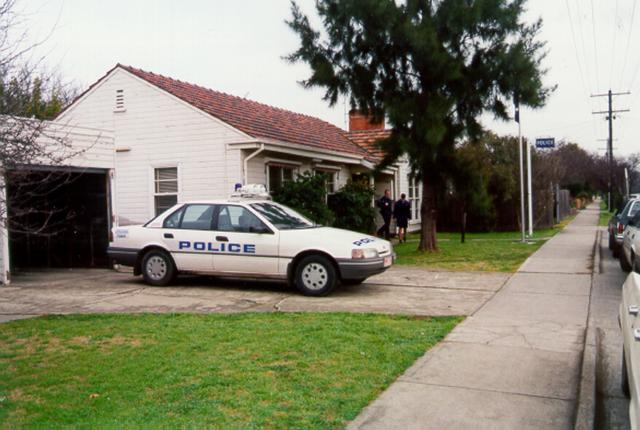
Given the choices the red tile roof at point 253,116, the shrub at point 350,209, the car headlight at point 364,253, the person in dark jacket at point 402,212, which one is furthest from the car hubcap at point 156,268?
the person in dark jacket at point 402,212

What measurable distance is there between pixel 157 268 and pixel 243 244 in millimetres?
1870

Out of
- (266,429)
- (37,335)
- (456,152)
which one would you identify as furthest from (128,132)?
(266,429)

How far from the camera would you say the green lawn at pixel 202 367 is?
441 cm

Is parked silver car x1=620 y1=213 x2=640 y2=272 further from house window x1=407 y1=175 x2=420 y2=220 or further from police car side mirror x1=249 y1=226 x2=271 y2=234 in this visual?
house window x1=407 y1=175 x2=420 y2=220

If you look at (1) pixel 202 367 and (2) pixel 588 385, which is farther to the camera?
(1) pixel 202 367

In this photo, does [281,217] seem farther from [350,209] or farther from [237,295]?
[350,209]

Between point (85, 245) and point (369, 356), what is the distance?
10.1 metres

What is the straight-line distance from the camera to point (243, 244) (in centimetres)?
1005

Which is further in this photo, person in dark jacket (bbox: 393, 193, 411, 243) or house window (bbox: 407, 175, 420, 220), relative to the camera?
house window (bbox: 407, 175, 420, 220)

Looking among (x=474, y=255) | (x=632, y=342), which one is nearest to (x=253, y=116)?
(x=474, y=255)

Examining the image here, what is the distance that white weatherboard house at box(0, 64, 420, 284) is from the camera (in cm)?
1434

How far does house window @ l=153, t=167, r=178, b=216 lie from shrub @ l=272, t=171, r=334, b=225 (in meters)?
2.65

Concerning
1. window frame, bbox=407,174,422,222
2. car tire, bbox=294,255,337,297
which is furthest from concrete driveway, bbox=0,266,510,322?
window frame, bbox=407,174,422,222

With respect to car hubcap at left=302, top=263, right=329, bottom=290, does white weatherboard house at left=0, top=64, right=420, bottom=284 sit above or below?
above
